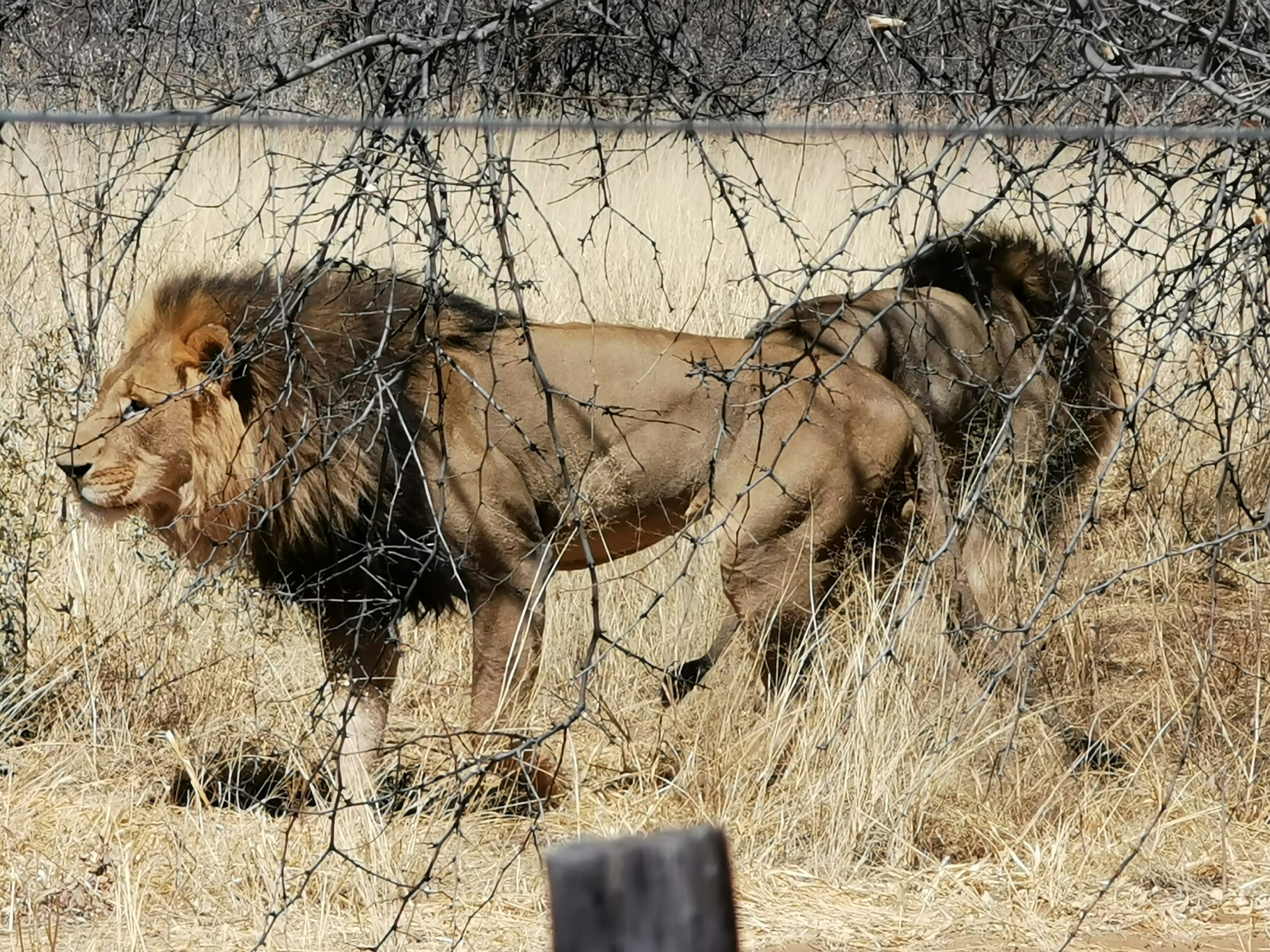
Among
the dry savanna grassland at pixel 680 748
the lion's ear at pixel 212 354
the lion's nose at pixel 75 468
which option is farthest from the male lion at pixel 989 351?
the lion's nose at pixel 75 468

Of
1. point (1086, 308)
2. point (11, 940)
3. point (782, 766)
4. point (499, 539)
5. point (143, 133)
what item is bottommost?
point (11, 940)

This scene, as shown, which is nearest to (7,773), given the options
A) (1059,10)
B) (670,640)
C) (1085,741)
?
(670,640)

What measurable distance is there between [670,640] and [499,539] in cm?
95

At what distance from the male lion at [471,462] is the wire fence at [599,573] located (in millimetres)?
13

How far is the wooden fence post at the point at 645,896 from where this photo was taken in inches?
43.3

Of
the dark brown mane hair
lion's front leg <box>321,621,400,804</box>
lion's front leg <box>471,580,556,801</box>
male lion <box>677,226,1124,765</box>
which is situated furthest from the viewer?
male lion <box>677,226,1124,765</box>

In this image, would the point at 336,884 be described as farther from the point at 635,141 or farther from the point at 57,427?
the point at 635,141

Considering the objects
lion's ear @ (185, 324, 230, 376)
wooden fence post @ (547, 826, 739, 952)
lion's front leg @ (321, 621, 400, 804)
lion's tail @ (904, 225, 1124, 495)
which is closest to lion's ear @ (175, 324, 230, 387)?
lion's ear @ (185, 324, 230, 376)

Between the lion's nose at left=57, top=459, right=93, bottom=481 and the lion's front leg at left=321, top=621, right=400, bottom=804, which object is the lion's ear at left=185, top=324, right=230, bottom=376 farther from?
the lion's front leg at left=321, top=621, right=400, bottom=804

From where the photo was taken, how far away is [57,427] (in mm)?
4465

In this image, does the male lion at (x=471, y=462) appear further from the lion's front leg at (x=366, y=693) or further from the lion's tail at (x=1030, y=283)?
the lion's tail at (x=1030, y=283)

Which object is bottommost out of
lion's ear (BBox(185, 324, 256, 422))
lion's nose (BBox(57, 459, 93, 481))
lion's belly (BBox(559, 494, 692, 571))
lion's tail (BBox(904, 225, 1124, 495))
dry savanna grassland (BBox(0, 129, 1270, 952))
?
dry savanna grassland (BBox(0, 129, 1270, 952))

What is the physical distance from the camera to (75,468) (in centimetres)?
379

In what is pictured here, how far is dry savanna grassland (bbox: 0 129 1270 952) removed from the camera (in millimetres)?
3455
